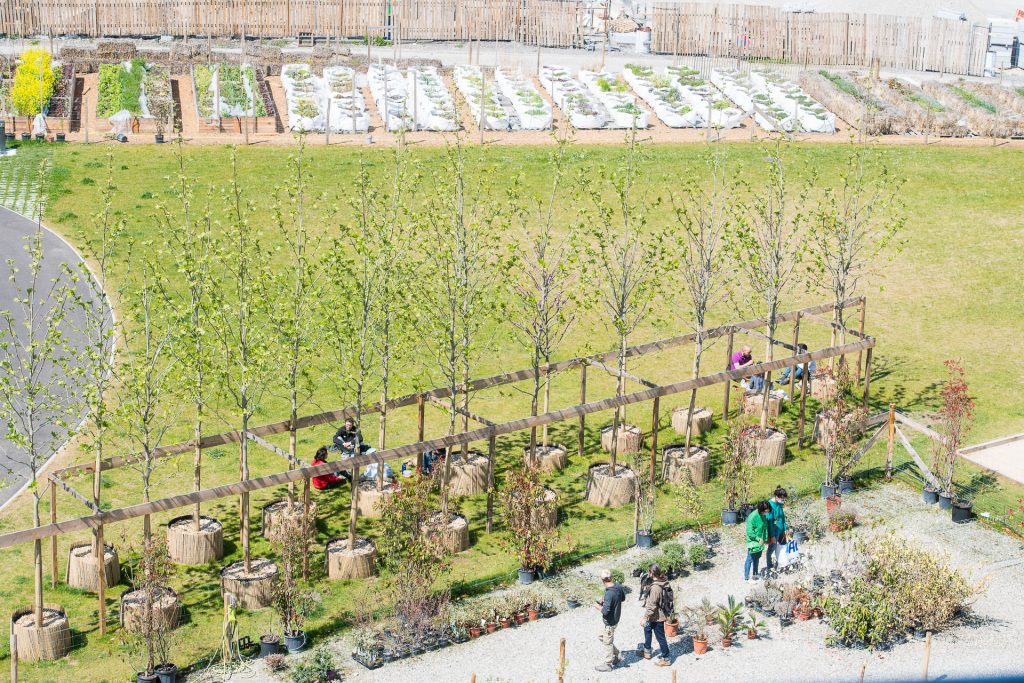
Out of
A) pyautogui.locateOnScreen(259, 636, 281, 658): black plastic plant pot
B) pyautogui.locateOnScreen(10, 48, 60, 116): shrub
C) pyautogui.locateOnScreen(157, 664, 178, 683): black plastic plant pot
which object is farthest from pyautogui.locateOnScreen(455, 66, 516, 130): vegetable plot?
pyautogui.locateOnScreen(157, 664, 178, 683): black plastic plant pot

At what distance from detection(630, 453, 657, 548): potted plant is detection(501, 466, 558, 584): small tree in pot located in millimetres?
1706

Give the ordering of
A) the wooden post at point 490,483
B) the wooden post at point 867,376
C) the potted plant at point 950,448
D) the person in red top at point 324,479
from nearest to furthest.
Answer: the wooden post at point 490,483 < the potted plant at point 950,448 < the person in red top at point 324,479 < the wooden post at point 867,376

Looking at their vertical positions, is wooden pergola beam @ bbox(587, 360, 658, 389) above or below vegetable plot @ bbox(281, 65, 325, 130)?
below

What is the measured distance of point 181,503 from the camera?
25828mm

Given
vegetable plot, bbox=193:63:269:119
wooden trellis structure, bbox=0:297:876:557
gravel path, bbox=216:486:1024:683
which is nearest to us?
gravel path, bbox=216:486:1024:683

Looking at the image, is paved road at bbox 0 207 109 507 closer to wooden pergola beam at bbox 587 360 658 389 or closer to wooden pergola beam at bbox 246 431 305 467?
wooden pergola beam at bbox 246 431 305 467

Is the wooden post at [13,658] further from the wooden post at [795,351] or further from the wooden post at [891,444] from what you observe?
the wooden post at [795,351]

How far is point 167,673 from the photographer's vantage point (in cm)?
2353

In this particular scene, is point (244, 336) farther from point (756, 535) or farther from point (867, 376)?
point (867, 376)

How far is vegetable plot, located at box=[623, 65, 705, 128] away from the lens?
59375 mm

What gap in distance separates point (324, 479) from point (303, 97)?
103 ft

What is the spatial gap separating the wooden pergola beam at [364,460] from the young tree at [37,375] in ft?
2.01

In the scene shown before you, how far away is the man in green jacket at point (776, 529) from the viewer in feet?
89.8

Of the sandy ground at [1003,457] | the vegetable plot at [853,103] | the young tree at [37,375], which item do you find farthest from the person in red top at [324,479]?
the vegetable plot at [853,103]
